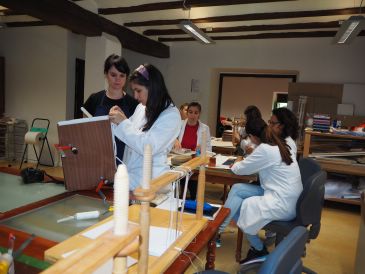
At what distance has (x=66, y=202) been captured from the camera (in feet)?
4.37

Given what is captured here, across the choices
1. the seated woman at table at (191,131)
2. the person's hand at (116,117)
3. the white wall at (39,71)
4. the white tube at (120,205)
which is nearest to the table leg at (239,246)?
the seated woman at table at (191,131)

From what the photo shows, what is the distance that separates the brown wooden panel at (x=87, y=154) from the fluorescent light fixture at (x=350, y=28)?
296 cm

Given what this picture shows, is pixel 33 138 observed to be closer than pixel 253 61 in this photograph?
Yes

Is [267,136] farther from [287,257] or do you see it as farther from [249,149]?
[287,257]

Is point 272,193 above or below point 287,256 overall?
below

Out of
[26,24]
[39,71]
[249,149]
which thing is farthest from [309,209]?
[26,24]

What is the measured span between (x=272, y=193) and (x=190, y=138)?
5.25 feet

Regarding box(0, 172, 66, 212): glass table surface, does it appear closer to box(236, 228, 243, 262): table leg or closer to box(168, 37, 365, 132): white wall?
box(236, 228, 243, 262): table leg

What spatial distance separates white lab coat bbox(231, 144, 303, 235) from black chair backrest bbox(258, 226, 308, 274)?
48.1 inches

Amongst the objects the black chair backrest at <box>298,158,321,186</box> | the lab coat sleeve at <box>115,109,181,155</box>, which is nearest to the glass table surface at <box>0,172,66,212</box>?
the lab coat sleeve at <box>115,109,181,155</box>

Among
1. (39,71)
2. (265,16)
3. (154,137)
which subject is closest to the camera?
(154,137)

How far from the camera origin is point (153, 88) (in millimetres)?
1450

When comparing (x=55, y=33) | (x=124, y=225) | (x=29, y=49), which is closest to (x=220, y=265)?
(x=124, y=225)

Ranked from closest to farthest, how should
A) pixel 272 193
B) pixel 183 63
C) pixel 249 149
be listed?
pixel 272 193 < pixel 249 149 < pixel 183 63
